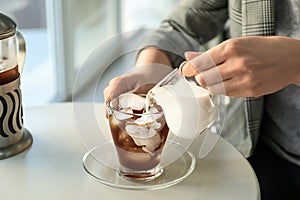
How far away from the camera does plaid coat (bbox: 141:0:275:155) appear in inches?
36.4

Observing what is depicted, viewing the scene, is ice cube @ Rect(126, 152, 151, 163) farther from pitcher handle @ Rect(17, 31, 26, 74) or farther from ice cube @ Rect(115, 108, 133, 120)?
pitcher handle @ Rect(17, 31, 26, 74)

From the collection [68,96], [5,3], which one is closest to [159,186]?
[5,3]

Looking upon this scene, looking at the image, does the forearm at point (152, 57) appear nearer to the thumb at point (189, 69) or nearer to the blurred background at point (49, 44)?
the thumb at point (189, 69)

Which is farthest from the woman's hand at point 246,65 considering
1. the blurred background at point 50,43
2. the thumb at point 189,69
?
the blurred background at point 50,43

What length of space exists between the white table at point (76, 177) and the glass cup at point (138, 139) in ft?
0.15

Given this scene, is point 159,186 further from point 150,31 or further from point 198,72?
point 150,31

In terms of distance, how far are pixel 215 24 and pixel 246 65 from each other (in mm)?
410

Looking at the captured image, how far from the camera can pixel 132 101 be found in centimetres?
75

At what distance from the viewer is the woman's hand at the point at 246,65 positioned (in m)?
0.72

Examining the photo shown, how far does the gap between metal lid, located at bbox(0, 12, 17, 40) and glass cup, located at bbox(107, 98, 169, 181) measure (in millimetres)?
169

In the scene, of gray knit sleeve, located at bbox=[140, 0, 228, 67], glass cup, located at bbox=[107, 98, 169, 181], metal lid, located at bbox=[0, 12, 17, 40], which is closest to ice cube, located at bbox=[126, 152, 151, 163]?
glass cup, located at bbox=[107, 98, 169, 181]

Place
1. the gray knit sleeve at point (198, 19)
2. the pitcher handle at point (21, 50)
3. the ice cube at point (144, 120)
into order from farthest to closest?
the gray knit sleeve at point (198, 19) → the pitcher handle at point (21, 50) → the ice cube at point (144, 120)

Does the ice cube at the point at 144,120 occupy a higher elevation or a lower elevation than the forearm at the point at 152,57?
higher

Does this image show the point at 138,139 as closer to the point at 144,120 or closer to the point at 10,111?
the point at 144,120
